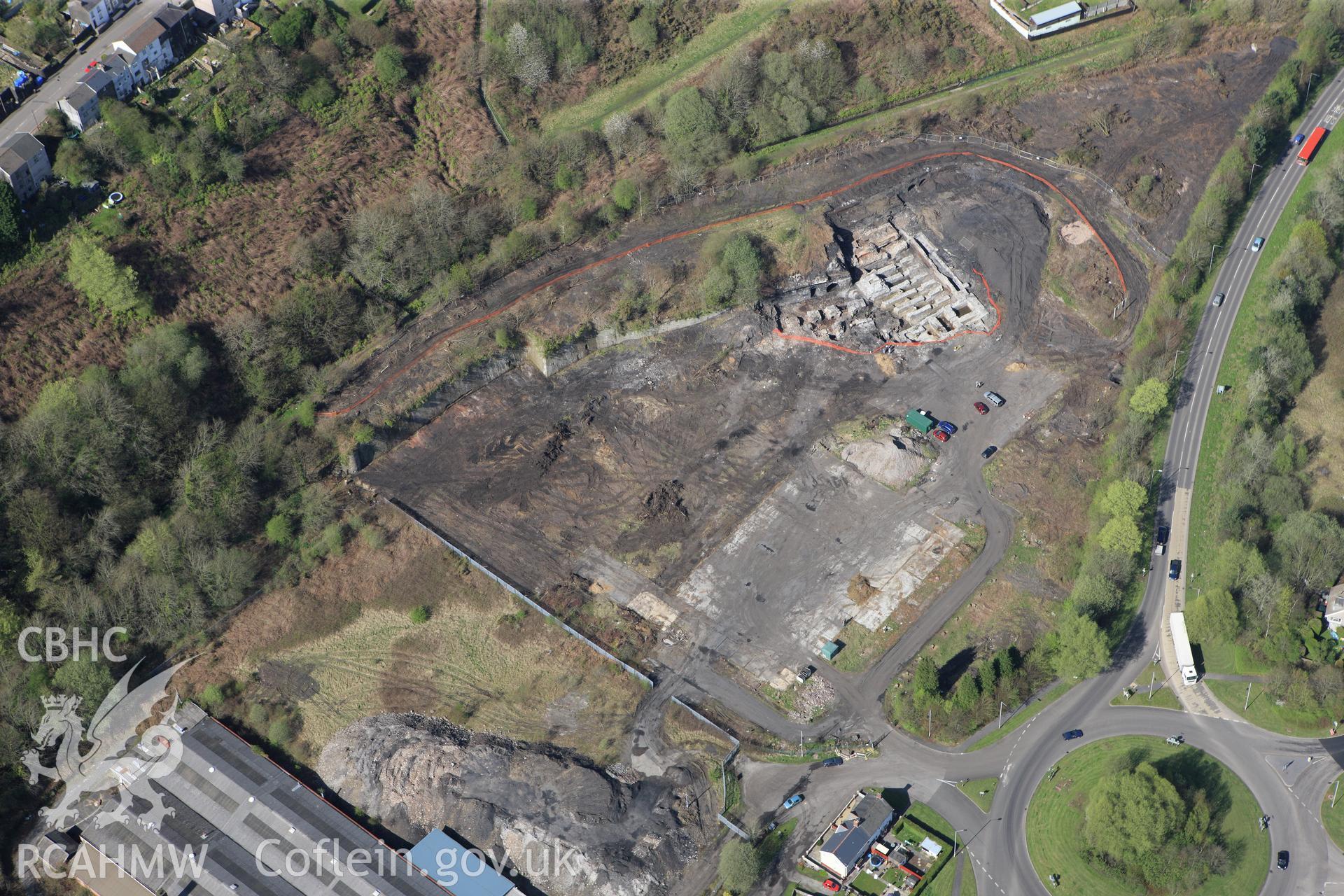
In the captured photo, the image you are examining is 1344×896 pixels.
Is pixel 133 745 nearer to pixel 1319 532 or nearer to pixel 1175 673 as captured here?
pixel 1175 673

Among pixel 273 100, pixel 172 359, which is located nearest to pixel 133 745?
pixel 172 359

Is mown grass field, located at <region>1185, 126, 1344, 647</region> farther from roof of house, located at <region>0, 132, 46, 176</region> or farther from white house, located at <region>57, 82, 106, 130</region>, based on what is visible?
roof of house, located at <region>0, 132, 46, 176</region>

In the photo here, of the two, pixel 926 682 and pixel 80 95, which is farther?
pixel 80 95

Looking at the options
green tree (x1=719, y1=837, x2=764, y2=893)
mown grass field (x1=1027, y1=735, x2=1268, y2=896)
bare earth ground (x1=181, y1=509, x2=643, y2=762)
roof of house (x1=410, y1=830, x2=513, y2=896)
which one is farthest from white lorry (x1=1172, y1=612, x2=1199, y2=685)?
roof of house (x1=410, y1=830, x2=513, y2=896)

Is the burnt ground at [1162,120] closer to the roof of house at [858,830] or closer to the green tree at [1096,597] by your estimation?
the green tree at [1096,597]

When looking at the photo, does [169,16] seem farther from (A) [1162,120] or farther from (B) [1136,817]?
(B) [1136,817]

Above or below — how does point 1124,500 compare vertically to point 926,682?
above

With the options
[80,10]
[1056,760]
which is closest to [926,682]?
[1056,760]

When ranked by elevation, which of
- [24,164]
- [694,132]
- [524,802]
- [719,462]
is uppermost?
[694,132]
